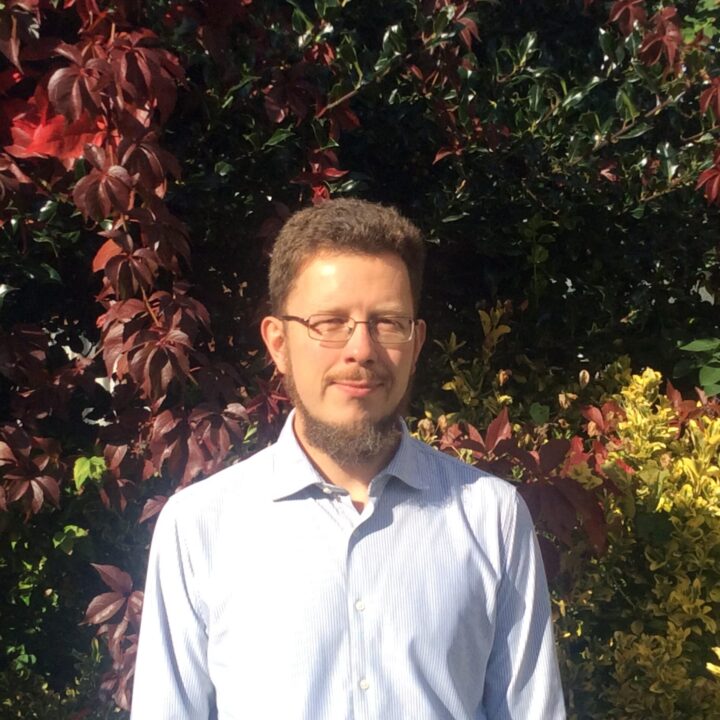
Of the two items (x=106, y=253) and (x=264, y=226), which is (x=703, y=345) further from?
(x=106, y=253)

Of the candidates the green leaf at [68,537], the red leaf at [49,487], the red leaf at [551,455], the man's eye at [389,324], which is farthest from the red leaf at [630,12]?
the green leaf at [68,537]

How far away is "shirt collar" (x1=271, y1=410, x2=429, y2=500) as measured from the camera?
174cm

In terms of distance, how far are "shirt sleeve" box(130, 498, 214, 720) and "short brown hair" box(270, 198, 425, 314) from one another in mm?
471

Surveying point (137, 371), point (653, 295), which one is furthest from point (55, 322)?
point (653, 295)

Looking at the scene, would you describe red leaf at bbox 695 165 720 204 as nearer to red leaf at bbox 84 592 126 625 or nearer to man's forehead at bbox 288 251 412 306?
man's forehead at bbox 288 251 412 306

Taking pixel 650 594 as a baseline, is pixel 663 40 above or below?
above

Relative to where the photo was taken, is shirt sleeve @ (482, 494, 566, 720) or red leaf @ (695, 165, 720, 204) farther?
red leaf @ (695, 165, 720, 204)

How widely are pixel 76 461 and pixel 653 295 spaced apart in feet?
7.15

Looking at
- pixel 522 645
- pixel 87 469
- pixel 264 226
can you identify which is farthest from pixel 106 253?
pixel 522 645

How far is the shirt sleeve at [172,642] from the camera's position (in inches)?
68.0

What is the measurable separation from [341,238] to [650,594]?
1654 mm

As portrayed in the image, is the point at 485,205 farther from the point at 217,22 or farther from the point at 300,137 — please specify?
the point at 217,22

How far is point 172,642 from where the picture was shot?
5.76 ft

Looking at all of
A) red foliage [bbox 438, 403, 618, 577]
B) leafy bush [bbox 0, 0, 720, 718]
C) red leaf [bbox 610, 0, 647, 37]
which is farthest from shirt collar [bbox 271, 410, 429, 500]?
red leaf [bbox 610, 0, 647, 37]
